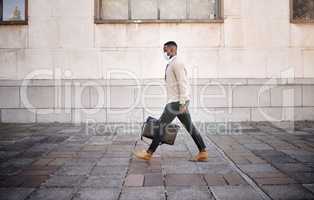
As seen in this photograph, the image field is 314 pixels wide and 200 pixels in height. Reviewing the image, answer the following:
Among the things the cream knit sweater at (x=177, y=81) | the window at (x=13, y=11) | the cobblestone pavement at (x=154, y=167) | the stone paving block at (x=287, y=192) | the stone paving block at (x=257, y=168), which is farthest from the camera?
the window at (x=13, y=11)

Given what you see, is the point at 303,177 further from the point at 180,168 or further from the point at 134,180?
the point at 134,180

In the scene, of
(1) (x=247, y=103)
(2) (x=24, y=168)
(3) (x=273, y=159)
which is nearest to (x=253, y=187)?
(3) (x=273, y=159)

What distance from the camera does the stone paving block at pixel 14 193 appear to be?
371 cm

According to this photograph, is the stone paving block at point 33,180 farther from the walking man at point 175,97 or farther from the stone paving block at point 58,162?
the walking man at point 175,97

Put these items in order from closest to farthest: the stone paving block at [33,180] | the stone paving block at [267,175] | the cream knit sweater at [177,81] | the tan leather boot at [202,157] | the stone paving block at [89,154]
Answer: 1. the stone paving block at [33,180]
2. the stone paving block at [267,175]
3. the cream knit sweater at [177,81]
4. the tan leather boot at [202,157]
5. the stone paving block at [89,154]

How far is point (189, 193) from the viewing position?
12.6ft

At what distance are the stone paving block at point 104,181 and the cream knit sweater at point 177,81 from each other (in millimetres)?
1503

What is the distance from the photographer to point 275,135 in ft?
25.8

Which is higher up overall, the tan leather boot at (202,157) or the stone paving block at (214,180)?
the tan leather boot at (202,157)

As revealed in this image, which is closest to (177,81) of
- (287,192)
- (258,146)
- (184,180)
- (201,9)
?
→ (184,180)

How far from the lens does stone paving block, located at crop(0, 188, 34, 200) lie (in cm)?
371

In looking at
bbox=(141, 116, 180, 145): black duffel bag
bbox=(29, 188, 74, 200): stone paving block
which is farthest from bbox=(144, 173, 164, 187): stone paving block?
bbox=(29, 188, 74, 200): stone paving block

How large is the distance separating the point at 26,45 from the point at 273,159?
7.43 metres

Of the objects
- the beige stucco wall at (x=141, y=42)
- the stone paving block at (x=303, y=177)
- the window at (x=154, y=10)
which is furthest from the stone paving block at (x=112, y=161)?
the window at (x=154, y=10)
